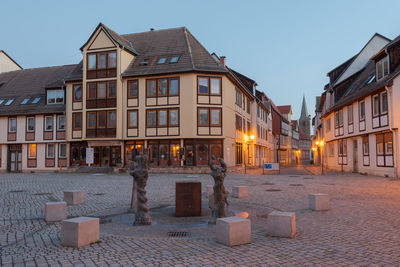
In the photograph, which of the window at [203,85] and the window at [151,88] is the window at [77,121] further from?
the window at [203,85]

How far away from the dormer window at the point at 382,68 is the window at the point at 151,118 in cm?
1764

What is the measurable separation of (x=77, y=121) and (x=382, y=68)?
2579 centimetres

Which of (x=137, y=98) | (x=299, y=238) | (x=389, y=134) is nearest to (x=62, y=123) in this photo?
(x=137, y=98)

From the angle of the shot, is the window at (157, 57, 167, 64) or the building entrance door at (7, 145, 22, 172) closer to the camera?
the window at (157, 57, 167, 64)

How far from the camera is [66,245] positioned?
20.7 ft

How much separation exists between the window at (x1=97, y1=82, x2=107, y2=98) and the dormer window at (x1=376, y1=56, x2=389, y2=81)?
22216 millimetres

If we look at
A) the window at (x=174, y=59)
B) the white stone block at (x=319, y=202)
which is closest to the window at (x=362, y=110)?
the window at (x=174, y=59)

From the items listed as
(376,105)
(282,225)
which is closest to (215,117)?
(376,105)

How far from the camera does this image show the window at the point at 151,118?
3036cm

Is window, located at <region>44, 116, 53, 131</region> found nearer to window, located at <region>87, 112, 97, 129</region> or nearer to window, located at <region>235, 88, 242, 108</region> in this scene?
window, located at <region>87, 112, 97, 129</region>

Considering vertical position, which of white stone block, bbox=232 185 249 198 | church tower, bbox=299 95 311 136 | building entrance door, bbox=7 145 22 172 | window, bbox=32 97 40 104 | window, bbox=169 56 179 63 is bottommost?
white stone block, bbox=232 185 249 198

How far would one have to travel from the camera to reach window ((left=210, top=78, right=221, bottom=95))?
30.0m

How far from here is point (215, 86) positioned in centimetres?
3005

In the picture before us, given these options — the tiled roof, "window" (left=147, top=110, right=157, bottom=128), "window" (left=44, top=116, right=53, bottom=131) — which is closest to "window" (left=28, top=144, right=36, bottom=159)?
"window" (left=44, top=116, right=53, bottom=131)
